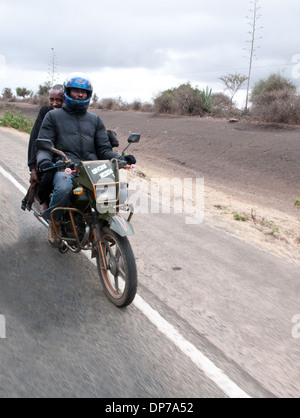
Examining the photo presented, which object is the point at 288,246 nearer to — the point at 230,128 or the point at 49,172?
the point at 49,172

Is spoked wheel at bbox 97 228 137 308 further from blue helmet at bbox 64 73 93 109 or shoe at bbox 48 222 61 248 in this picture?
blue helmet at bbox 64 73 93 109

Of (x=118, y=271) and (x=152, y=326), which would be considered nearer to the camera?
(x=152, y=326)

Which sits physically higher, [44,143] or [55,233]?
[44,143]

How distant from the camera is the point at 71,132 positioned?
495cm

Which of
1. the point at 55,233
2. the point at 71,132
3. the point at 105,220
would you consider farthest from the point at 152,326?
the point at 71,132

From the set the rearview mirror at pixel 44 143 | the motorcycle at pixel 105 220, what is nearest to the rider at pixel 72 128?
the motorcycle at pixel 105 220

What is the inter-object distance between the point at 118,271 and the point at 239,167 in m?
16.0

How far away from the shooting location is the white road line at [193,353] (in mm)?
A: 3115

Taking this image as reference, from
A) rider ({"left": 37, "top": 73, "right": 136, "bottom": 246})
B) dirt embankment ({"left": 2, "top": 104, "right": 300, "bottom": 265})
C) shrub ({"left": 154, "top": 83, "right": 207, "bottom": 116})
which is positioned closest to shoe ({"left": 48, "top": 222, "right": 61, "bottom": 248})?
rider ({"left": 37, "top": 73, "right": 136, "bottom": 246})

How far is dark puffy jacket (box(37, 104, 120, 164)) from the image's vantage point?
4.91 m

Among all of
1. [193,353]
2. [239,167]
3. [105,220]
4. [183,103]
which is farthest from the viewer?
[183,103]

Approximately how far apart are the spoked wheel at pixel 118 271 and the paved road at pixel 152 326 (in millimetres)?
134

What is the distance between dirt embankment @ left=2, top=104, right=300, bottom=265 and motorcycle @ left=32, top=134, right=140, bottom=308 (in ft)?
11.3

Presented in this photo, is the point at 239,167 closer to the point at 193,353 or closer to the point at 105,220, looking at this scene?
the point at 105,220
